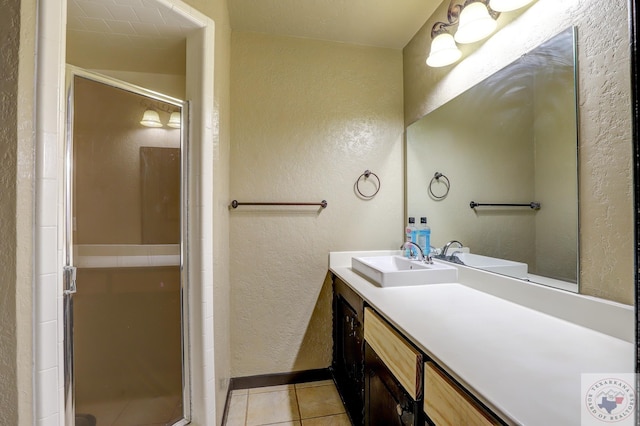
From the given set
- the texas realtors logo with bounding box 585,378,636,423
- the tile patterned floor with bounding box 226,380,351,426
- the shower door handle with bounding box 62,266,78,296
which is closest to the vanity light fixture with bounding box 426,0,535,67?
the texas realtors logo with bounding box 585,378,636,423

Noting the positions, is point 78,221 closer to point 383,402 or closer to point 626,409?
point 383,402

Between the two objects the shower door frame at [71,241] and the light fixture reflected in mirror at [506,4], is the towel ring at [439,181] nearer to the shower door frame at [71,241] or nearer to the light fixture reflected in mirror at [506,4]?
the light fixture reflected in mirror at [506,4]

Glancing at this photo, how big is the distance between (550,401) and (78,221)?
1.73 meters

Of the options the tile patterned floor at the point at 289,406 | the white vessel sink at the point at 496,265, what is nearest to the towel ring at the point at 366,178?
the white vessel sink at the point at 496,265

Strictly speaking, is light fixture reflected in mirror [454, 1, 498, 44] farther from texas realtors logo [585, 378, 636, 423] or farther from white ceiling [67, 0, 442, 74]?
texas realtors logo [585, 378, 636, 423]

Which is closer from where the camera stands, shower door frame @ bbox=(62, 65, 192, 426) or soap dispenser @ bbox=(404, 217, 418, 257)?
shower door frame @ bbox=(62, 65, 192, 426)

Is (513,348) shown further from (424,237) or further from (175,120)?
(175,120)

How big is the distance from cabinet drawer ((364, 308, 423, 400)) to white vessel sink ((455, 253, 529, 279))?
628 mm

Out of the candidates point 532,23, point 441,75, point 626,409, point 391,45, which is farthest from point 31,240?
point 391,45

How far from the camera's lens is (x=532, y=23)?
1.13 meters

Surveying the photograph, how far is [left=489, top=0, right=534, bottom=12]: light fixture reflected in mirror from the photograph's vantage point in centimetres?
113

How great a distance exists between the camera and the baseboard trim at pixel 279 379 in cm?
192

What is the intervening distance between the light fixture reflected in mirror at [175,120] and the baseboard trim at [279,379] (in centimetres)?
166

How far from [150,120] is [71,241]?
0.73 metres
